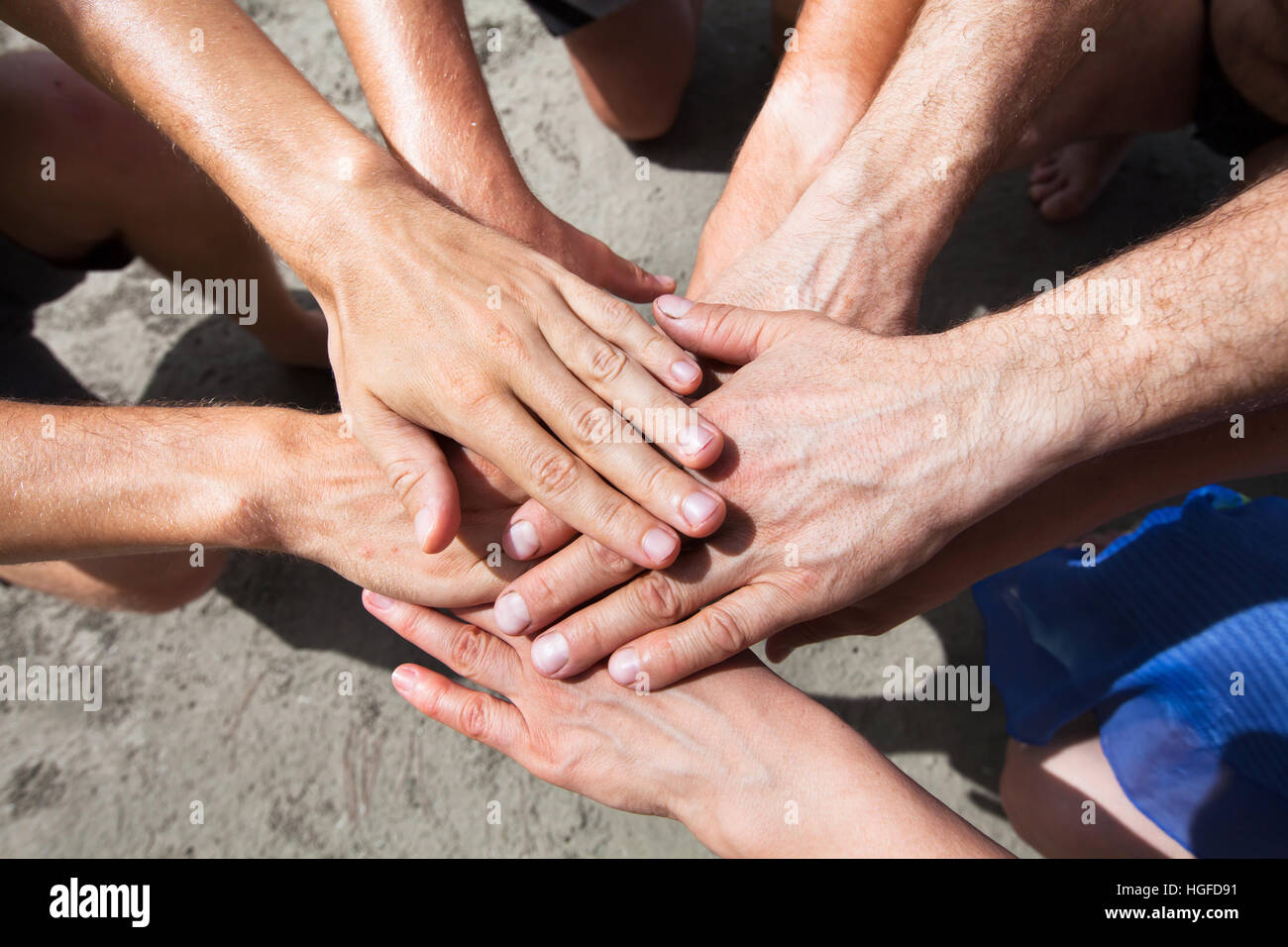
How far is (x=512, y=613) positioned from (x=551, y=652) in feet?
0.34

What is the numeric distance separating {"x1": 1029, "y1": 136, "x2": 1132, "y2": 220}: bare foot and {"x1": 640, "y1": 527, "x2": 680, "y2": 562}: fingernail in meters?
2.02

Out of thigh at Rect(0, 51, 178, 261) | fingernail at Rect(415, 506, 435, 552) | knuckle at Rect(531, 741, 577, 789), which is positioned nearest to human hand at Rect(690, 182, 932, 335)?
fingernail at Rect(415, 506, 435, 552)

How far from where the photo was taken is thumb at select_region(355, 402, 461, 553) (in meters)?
1.41

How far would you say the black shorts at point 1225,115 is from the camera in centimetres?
200

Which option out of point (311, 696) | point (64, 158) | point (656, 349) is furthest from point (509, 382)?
point (64, 158)

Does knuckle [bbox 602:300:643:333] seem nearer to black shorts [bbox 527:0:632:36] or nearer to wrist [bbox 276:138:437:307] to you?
wrist [bbox 276:138:437:307]

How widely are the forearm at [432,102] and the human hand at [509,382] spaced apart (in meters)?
0.28

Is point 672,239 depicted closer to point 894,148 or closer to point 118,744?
point 894,148

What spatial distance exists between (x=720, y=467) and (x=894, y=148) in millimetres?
849

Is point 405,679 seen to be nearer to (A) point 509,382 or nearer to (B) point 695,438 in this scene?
(A) point 509,382

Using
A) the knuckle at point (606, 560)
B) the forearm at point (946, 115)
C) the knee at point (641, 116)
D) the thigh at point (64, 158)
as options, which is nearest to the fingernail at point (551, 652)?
the knuckle at point (606, 560)

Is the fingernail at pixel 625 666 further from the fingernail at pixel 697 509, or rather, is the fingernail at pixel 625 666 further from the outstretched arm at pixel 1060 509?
the outstretched arm at pixel 1060 509

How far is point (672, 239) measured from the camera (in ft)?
9.07

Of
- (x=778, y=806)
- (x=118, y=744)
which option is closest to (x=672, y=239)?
(x=778, y=806)
